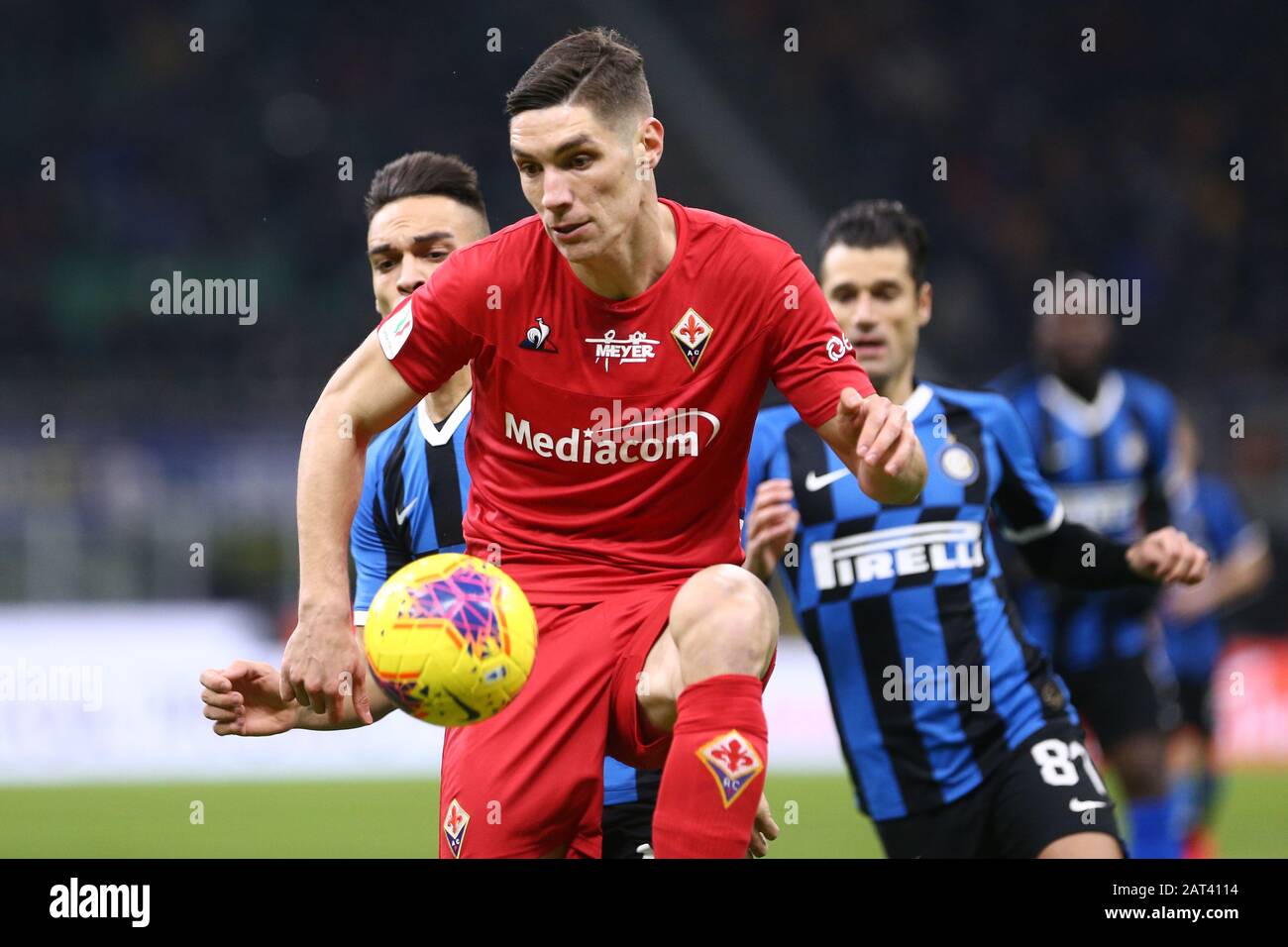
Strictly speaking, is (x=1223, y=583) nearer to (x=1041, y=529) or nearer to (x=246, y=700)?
(x=1041, y=529)

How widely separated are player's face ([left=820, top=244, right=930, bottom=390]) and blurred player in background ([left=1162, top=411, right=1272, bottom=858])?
116 inches

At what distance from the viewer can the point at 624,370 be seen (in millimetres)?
3600

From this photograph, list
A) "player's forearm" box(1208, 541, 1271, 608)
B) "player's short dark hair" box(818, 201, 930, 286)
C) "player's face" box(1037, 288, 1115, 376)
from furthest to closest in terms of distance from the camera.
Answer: "player's forearm" box(1208, 541, 1271, 608) → "player's face" box(1037, 288, 1115, 376) → "player's short dark hair" box(818, 201, 930, 286)

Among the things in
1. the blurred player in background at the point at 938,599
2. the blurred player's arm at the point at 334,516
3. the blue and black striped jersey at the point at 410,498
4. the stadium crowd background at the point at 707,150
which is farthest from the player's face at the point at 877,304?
the stadium crowd background at the point at 707,150

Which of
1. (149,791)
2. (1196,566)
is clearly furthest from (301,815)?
(1196,566)

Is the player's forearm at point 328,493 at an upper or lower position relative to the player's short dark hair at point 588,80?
lower

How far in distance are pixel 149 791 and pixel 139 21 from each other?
911cm

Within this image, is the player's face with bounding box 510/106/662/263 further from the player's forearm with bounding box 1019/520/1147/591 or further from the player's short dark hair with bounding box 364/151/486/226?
the player's forearm with bounding box 1019/520/1147/591

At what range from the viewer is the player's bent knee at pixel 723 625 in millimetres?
3184

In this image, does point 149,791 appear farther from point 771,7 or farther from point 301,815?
point 771,7

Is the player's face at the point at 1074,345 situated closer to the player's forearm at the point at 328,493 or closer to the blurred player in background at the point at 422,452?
the blurred player in background at the point at 422,452

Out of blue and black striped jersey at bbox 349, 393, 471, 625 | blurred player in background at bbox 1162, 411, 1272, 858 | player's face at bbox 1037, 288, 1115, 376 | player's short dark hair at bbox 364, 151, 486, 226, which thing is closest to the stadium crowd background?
blurred player in background at bbox 1162, 411, 1272, 858

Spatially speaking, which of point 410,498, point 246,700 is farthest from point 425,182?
point 246,700

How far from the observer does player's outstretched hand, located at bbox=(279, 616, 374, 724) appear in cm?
325
